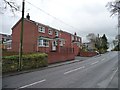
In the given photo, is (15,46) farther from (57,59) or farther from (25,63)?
(25,63)

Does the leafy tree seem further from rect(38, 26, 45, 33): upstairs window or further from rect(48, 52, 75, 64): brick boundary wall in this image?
rect(48, 52, 75, 64): brick boundary wall

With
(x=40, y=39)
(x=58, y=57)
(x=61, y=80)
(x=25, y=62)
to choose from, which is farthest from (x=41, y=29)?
(x=61, y=80)

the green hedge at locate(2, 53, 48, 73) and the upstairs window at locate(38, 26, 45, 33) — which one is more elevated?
the upstairs window at locate(38, 26, 45, 33)

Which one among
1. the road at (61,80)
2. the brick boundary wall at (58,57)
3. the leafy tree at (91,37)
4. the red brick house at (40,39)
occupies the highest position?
the leafy tree at (91,37)

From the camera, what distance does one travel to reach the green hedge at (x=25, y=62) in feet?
52.7

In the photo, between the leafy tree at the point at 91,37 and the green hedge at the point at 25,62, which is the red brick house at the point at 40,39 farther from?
the leafy tree at the point at 91,37

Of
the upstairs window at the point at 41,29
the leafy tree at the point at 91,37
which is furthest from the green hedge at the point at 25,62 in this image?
the leafy tree at the point at 91,37

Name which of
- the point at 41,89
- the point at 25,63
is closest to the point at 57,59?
the point at 25,63

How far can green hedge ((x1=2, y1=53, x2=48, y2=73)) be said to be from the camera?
16.1 metres

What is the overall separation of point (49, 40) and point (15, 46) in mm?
12130

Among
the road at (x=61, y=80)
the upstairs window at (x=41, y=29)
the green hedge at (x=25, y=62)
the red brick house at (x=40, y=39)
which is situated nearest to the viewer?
the road at (x=61, y=80)

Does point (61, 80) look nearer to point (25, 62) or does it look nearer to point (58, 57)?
point (25, 62)

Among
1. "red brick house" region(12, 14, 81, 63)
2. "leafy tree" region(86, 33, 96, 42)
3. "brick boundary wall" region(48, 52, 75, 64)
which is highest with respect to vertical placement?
"leafy tree" region(86, 33, 96, 42)

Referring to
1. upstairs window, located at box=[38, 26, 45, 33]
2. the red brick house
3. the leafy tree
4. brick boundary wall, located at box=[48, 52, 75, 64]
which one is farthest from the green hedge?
the leafy tree
